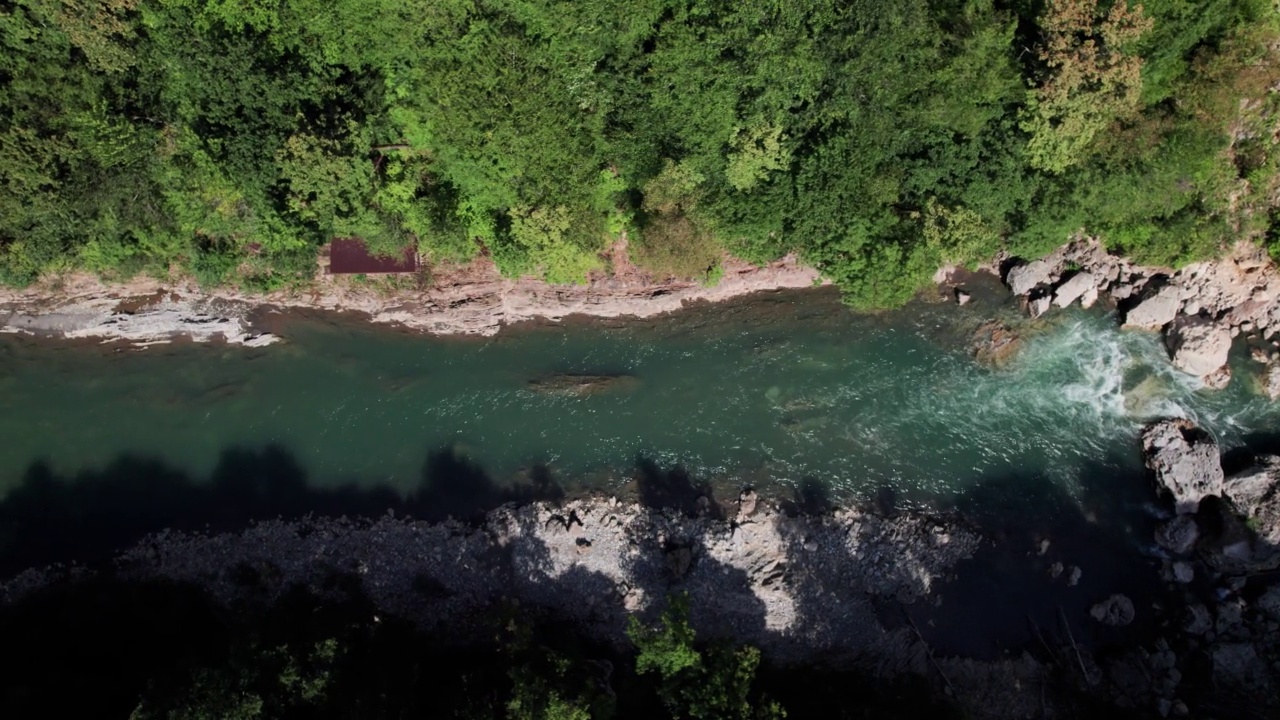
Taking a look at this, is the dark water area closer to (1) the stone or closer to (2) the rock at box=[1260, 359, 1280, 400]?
(2) the rock at box=[1260, 359, 1280, 400]

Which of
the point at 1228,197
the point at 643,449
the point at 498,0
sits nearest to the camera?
the point at 498,0

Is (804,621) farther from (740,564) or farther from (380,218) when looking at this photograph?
(380,218)

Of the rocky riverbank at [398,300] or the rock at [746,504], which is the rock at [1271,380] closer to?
the rocky riverbank at [398,300]

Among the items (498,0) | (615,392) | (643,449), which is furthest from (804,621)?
(498,0)

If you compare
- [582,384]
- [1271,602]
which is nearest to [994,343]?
[1271,602]

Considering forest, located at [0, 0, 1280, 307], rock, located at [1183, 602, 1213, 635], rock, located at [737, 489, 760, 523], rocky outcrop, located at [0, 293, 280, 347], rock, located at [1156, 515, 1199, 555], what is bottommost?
rock, located at [1183, 602, 1213, 635]

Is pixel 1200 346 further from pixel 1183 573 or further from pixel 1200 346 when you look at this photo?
pixel 1183 573

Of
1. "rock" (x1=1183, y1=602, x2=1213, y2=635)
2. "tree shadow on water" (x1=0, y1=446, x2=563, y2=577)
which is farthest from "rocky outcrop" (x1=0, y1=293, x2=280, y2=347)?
"rock" (x1=1183, y1=602, x2=1213, y2=635)
